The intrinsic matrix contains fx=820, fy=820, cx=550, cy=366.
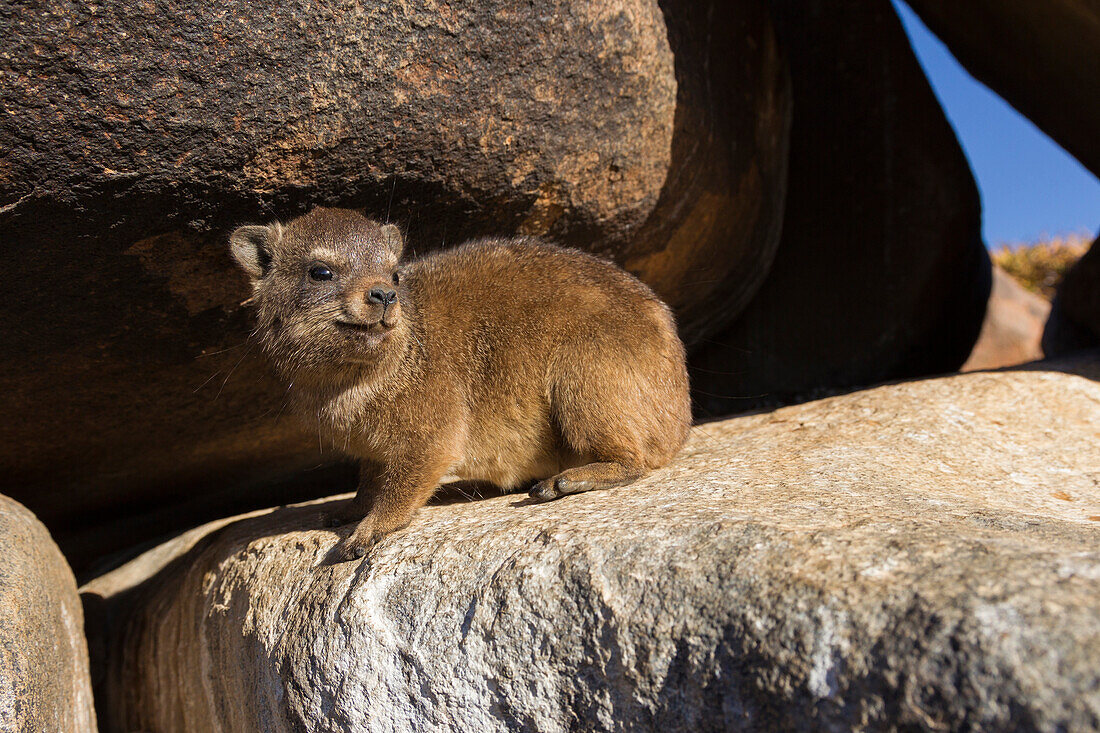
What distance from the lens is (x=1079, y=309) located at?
6609 millimetres

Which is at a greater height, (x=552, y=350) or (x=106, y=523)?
(x=552, y=350)

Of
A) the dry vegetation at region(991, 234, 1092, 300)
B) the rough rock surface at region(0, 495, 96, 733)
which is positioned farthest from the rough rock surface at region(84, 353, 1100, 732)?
the dry vegetation at region(991, 234, 1092, 300)

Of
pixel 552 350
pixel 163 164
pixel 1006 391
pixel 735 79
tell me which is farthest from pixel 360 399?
pixel 1006 391

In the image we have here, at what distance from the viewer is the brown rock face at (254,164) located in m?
3.12

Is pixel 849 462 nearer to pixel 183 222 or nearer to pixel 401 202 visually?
pixel 401 202

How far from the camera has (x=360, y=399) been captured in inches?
150

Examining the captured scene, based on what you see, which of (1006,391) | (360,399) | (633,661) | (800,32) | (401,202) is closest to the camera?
(633,661)

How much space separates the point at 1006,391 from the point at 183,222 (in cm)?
438

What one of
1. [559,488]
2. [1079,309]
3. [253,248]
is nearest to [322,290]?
[253,248]

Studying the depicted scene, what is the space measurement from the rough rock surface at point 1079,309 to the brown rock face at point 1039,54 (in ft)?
2.68

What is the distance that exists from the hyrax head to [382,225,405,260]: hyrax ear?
0.21ft

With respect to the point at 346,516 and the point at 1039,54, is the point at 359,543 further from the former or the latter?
the point at 1039,54

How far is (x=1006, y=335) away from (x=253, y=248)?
388 inches

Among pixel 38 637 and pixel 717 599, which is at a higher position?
pixel 717 599
